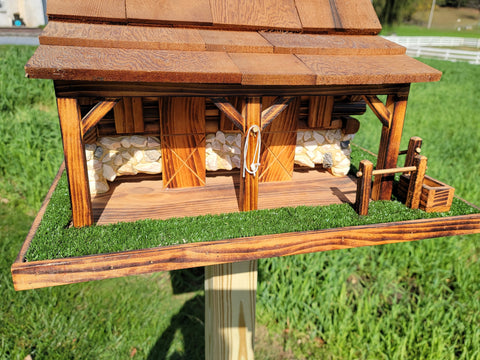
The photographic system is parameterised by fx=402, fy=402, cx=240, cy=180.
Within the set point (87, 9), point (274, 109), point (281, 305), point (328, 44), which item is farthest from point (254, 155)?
point (281, 305)

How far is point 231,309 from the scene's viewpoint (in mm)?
2150

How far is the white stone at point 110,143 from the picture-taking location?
230cm

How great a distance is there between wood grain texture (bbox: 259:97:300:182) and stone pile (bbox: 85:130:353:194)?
0.13 metres

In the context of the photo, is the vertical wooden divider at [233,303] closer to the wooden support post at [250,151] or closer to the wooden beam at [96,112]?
the wooden support post at [250,151]

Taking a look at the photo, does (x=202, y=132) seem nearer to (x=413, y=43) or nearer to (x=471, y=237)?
(x=471, y=237)

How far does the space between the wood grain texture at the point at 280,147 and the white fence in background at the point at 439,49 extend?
61.3 ft

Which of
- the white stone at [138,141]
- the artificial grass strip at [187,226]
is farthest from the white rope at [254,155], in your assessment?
the white stone at [138,141]

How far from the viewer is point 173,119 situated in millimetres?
2281

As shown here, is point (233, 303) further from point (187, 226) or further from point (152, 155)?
point (152, 155)

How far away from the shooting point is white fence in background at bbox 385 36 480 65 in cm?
1879

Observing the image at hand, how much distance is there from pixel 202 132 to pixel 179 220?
668 mm

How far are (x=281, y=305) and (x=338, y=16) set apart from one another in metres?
2.92

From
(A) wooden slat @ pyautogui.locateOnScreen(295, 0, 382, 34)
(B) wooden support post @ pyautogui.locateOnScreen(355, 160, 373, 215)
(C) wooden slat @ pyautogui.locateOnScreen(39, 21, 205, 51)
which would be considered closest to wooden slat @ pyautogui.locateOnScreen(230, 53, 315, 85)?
(C) wooden slat @ pyautogui.locateOnScreen(39, 21, 205, 51)

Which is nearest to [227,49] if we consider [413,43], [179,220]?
[179,220]
